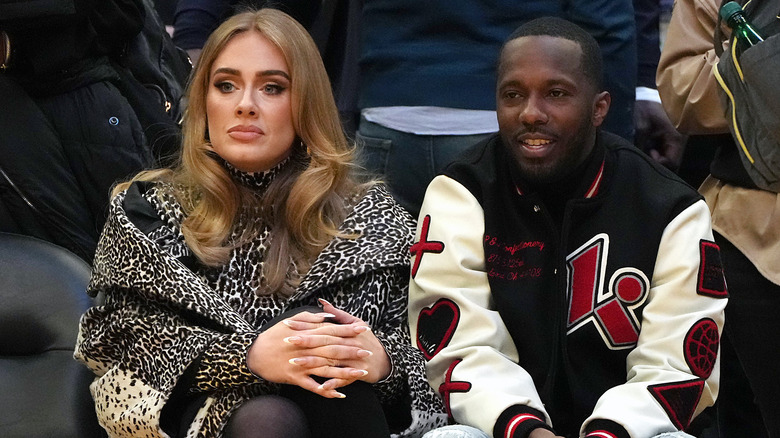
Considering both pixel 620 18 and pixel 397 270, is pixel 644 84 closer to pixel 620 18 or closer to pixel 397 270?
pixel 620 18

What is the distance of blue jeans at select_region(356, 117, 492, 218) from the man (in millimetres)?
217

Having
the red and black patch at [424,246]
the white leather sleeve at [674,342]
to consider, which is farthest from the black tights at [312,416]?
the white leather sleeve at [674,342]

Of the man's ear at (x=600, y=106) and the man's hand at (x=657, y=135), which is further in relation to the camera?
the man's hand at (x=657, y=135)

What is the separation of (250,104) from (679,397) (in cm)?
129

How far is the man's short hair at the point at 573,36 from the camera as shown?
2.81 metres

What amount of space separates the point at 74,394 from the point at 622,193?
1.47 meters

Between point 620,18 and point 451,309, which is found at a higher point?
point 620,18

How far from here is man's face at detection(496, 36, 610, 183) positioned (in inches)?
109

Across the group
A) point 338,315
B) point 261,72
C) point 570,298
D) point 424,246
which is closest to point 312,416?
point 338,315

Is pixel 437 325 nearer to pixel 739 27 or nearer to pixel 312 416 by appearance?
pixel 312 416

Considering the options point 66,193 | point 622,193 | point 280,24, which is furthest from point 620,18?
point 66,193

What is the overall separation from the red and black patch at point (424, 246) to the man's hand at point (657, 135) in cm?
129

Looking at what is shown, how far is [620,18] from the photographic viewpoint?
325 cm

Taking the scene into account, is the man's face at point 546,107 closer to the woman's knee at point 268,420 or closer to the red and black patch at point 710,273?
the red and black patch at point 710,273
